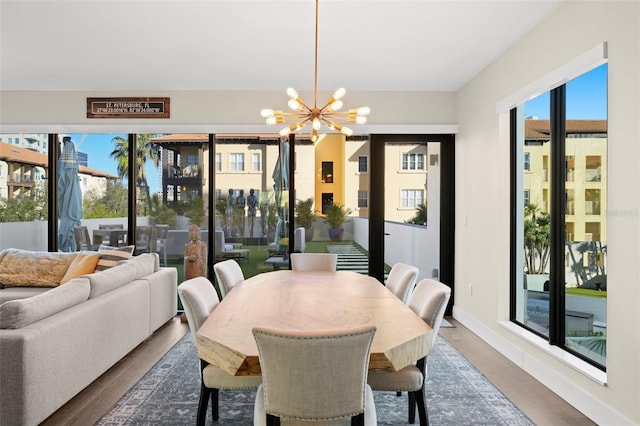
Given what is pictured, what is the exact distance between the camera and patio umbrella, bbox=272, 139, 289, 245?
212 inches

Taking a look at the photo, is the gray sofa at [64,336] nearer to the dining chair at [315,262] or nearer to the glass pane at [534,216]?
the dining chair at [315,262]

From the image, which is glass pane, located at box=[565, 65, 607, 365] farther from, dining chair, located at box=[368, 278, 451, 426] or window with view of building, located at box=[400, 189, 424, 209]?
window with view of building, located at box=[400, 189, 424, 209]

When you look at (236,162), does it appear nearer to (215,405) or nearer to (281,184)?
(281,184)

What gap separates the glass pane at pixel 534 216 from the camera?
11.4ft

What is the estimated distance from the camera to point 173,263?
5.48 meters

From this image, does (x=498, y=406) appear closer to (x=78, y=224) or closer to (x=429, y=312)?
(x=429, y=312)

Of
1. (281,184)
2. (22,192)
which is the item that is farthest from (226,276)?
(22,192)

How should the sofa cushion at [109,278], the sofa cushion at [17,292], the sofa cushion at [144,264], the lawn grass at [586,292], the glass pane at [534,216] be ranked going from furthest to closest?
the sofa cushion at [144,264] < the sofa cushion at [17,292] < the glass pane at [534,216] < the sofa cushion at [109,278] < the lawn grass at [586,292]

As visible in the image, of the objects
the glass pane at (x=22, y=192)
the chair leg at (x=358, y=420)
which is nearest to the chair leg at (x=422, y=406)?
the chair leg at (x=358, y=420)

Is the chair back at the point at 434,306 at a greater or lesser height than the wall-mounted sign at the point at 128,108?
lesser

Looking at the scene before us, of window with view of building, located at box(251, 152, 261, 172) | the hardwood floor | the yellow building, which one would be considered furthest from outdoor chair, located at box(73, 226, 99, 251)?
the yellow building

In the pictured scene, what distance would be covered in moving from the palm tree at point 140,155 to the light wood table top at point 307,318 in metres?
2.94

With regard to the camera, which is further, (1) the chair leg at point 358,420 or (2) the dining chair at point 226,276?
(2) the dining chair at point 226,276

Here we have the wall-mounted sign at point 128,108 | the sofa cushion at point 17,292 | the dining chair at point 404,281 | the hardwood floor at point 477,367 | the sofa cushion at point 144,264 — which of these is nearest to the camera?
the hardwood floor at point 477,367
